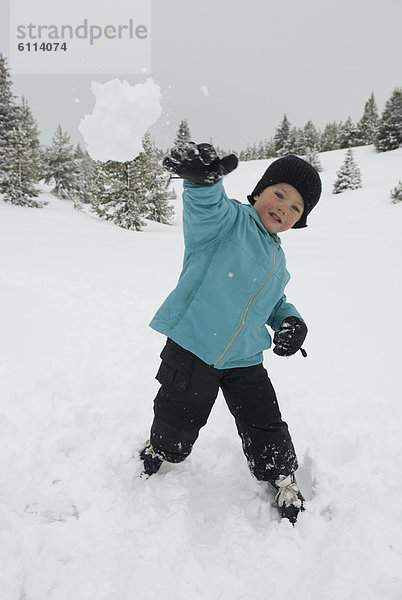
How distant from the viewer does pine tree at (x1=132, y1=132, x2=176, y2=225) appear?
17.2 meters

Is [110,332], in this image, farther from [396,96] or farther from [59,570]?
[396,96]

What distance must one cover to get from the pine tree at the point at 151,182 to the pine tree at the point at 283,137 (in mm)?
20628

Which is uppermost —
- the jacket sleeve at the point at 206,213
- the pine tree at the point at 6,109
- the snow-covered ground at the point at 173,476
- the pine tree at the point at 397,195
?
the pine tree at the point at 6,109

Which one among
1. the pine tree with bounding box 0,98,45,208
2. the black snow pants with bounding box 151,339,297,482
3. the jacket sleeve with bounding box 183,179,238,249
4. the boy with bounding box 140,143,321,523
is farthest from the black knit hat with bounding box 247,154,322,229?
the pine tree with bounding box 0,98,45,208

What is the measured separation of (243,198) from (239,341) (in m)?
21.9

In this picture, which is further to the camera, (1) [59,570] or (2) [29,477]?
(2) [29,477]

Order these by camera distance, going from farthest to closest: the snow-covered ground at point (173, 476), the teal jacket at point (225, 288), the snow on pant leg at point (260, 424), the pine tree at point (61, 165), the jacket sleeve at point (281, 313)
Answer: the pine tree at point (61, 165)
the jacket sleeve at point (281, 313)
the snow on pant leg at point (260, 424)
the teal jacket at point (225, 288)
the snow-covered ground at point (173, 476)

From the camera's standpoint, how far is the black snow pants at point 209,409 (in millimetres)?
1955

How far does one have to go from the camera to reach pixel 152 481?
83.0 inches

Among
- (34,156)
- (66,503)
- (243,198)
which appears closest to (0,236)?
(66,503)

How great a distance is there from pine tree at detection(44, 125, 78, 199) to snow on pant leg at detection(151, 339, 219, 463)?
2456 cm

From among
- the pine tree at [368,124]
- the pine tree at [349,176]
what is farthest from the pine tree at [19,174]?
the pine tree at [368,124]

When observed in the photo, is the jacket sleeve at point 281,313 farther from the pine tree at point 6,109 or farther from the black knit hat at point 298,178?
the pine tree at point 6,109

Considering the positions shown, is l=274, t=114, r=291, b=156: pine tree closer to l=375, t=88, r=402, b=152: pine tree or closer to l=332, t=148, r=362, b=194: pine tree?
l=375, t=88, r=402, b=152: pine tree
